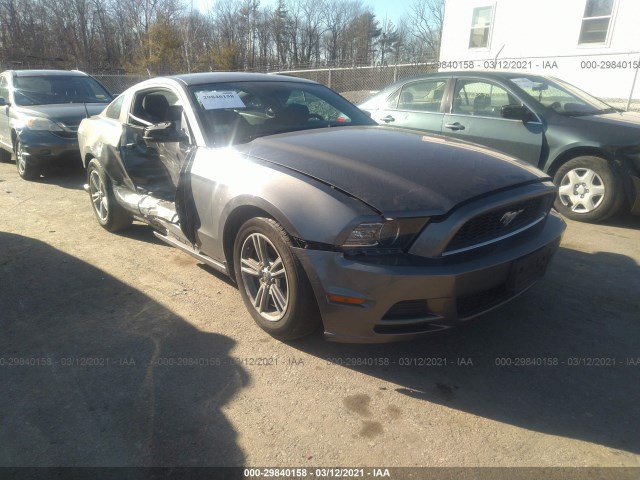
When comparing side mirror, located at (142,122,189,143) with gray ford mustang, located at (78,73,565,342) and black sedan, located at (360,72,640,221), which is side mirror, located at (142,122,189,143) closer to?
gray ford mustang, located at (78,73,565,342)

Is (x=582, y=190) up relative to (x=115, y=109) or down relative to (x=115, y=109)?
down

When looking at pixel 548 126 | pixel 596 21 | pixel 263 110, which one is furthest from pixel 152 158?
pixel 596 21

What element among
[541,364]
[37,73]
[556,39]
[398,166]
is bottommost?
[541,364]

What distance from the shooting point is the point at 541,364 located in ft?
8.76

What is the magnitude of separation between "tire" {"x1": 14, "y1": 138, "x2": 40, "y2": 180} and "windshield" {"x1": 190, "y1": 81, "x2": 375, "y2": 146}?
5.09m

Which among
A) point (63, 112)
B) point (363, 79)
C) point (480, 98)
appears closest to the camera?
point (480, 98)

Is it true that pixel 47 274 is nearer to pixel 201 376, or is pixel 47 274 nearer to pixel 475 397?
pixel 201 376

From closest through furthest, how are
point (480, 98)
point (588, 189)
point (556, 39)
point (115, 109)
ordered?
point (115, 109), point (588, 189), point (480, 98), point (556, 39)

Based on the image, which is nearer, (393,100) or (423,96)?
(423,96)

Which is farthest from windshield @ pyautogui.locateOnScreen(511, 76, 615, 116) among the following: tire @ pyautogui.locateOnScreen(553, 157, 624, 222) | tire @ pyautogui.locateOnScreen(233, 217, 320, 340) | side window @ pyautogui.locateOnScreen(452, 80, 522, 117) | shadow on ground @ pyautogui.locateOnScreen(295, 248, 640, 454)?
tire @ pyautogui.locateOnScreen(233, 217, 320, 340)

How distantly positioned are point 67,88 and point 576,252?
8.34m

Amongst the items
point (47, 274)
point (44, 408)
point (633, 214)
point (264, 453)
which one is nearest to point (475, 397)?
point (264, 453)

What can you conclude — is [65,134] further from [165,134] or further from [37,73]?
[165,134]

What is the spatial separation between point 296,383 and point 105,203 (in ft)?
10.9
